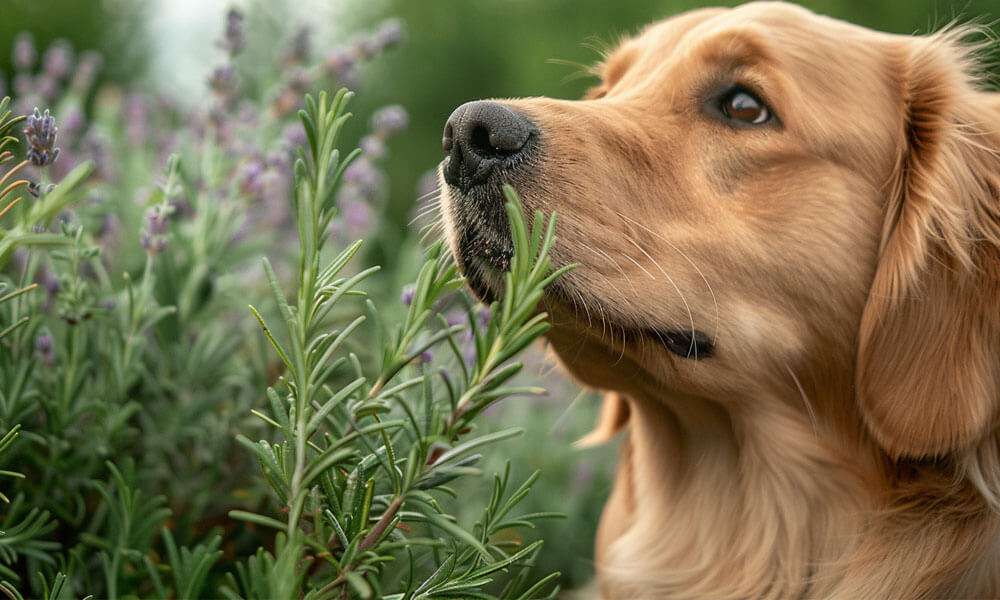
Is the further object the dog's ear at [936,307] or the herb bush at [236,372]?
the dog's ear at [936,307]

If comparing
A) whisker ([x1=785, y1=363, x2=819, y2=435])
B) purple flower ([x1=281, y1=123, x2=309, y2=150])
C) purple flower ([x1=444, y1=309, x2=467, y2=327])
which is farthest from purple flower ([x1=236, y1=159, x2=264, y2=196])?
whisker ([x1=785, y1=363, x2=819, y2=435])

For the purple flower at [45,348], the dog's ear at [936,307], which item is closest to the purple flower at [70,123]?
the purple flower at [45,348]

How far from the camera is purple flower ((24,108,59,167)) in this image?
161 centimetres

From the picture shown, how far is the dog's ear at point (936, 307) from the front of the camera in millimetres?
2035

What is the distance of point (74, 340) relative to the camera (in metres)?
1.99

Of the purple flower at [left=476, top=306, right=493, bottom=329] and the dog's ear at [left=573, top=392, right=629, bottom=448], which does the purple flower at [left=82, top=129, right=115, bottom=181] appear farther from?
the dog's ear at [left=573, top=392, right=629, bottom=448]

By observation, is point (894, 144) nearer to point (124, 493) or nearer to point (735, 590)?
point (735, 590)

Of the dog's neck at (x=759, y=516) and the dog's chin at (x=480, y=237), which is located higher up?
the dog's chin at (x=480, y=237)

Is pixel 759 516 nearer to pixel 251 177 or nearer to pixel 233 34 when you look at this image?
pixel 251 177

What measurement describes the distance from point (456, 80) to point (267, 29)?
6.34 feet

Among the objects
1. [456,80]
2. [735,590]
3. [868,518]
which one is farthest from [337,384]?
A: [456,80]

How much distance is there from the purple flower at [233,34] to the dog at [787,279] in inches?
39.7

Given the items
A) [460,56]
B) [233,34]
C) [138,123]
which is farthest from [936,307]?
[460,56]

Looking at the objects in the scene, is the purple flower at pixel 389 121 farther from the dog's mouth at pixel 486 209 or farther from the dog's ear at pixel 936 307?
the dog's ear at pixel 936 307
